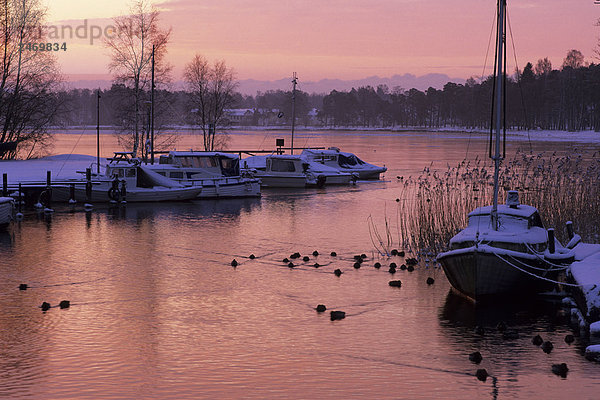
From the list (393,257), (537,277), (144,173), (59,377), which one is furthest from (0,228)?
(537,277)

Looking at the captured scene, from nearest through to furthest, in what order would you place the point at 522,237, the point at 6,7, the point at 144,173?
the point at 522,237, the point at 144,173, the point at 6,7

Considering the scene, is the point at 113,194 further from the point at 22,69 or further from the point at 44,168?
the point at 22,69

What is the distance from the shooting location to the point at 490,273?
18844 millimetres

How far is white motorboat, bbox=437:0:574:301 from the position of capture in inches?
736

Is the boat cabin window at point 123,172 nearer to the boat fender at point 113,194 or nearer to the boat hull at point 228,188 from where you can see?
the boat fender at point 113,194

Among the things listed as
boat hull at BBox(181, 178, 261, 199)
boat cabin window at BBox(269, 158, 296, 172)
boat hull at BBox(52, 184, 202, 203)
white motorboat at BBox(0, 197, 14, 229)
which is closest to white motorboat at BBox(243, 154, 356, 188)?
boat cabin window at BBox(269, 158, 296, 172)

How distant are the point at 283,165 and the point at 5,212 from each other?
1108 inches

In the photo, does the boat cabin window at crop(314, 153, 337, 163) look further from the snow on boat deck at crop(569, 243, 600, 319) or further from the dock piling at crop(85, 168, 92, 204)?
the snow on boat deck at crop(569, 243, 600, 319)

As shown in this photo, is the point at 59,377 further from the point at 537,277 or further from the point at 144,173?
the point at 144,173

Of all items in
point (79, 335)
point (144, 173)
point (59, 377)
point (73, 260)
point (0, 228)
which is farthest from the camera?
point (144, 173)

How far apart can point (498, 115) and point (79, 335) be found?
11.7 metres

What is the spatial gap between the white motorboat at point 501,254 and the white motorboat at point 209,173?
2990 cm

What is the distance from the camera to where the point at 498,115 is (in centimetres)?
1962

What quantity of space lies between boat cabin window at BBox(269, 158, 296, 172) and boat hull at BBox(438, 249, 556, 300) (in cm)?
3915
